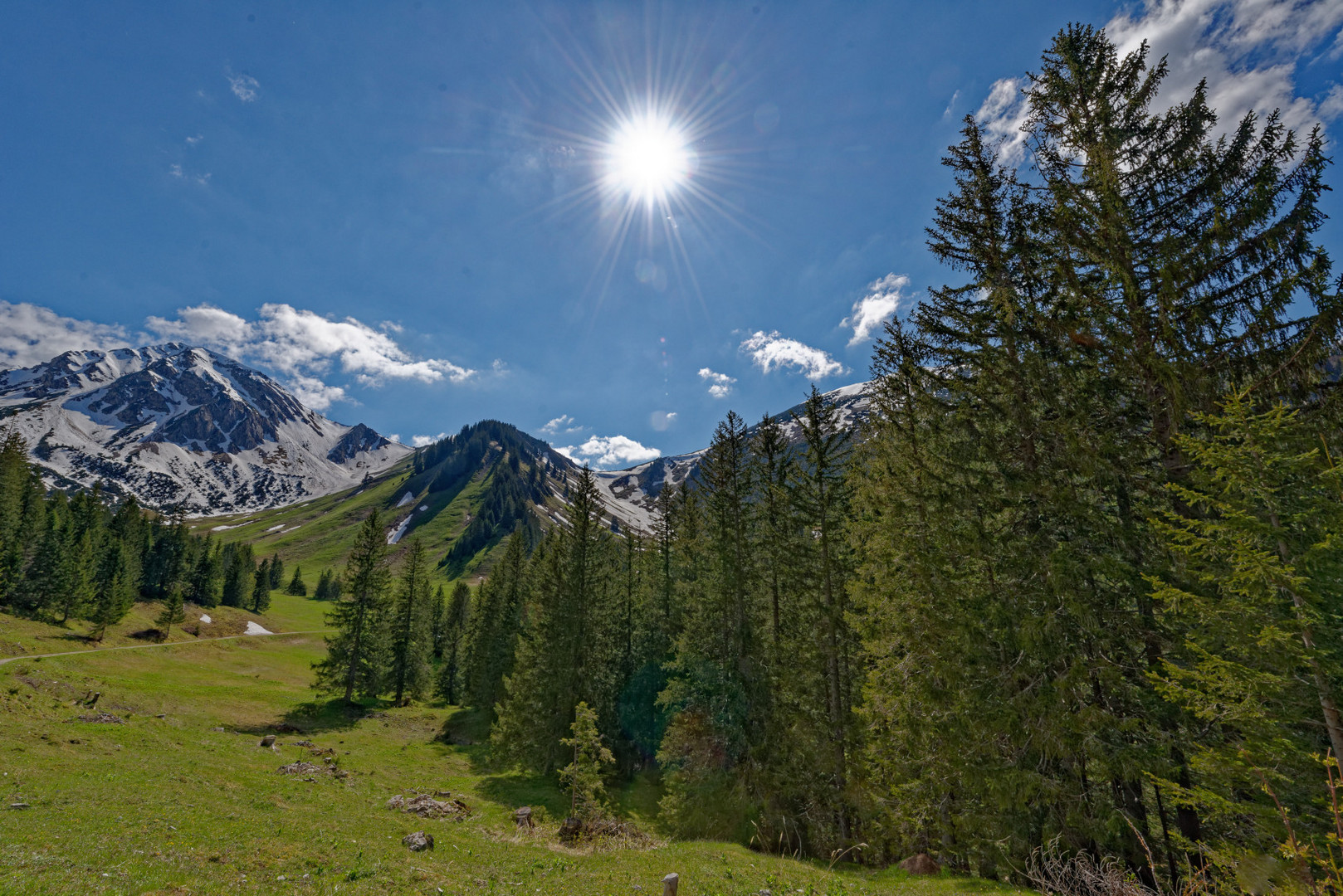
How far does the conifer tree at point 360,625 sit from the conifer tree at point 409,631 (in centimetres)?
294

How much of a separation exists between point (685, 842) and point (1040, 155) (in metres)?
26.8

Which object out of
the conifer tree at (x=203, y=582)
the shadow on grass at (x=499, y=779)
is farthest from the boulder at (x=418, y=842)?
the conifer tree at (x=203, y=582)

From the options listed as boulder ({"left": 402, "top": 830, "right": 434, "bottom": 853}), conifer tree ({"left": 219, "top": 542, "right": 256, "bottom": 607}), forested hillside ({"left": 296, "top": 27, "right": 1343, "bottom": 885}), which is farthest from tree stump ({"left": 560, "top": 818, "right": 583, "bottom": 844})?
conifer tree ({"left": 219, "top": 542, "right": 256, "bottom": 607})

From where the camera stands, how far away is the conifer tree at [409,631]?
55.6 m

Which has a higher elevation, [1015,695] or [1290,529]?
[1290,529]

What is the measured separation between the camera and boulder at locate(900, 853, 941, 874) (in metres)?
15.7

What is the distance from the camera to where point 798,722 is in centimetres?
2152

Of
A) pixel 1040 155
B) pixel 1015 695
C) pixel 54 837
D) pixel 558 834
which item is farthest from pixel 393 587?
pixel 1040 155

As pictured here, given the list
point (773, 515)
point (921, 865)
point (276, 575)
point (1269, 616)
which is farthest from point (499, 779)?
point (276, 575)

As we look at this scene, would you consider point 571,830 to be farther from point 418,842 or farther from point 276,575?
point 276,575

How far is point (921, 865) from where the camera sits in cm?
1575

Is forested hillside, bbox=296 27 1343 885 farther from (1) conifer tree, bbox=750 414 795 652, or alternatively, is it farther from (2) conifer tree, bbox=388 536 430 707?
(2) conifer tree, bbox=388 536 430 707

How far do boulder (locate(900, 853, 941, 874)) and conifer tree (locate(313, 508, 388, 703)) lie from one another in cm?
4952

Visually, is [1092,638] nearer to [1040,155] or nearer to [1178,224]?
[1178,224]
